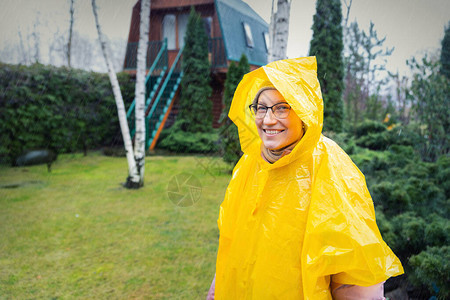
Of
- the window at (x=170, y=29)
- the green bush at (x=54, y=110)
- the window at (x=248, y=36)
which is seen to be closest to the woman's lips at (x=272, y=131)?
the green bush at (x=54, y=110)

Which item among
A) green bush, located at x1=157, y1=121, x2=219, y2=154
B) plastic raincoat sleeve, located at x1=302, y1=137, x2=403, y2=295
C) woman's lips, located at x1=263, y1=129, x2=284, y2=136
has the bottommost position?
green bush, located at x1=157, y1=121, x2=219, y2=154

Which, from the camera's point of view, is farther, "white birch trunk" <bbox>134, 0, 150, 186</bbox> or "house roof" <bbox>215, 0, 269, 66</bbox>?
"house roof" <bbox>215, 0, 269, 66</bbox>

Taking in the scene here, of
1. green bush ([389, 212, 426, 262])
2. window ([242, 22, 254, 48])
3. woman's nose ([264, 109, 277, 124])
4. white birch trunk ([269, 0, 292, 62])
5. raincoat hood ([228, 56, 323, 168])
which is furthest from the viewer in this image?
window ([242, 22, 254, 48])

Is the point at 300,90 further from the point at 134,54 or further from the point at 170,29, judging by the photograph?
the point at 170,29

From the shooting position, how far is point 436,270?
2.10 metres

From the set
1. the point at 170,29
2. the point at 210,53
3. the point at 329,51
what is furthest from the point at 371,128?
the point at 170,29

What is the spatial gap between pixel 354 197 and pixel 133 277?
301 cm

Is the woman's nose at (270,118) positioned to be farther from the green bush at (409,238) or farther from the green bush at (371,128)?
the green bush at (371,128)

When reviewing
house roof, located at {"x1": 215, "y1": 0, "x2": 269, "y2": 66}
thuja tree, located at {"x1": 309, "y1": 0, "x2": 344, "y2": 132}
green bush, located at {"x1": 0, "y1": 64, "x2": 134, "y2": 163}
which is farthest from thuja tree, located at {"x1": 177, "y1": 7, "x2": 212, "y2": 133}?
thuja tree, located at {"x1": 309, "y1": 0, "x2": 344, "y2": 132}

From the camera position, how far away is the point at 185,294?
3.17m

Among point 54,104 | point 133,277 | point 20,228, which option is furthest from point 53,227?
point 54,104

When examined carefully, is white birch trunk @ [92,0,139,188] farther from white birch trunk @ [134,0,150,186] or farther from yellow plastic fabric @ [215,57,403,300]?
yellow plastic fabric @ [215,57,403,300]

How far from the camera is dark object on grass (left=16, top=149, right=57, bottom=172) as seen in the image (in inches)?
358

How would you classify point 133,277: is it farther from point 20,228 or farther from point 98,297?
point 20,228
